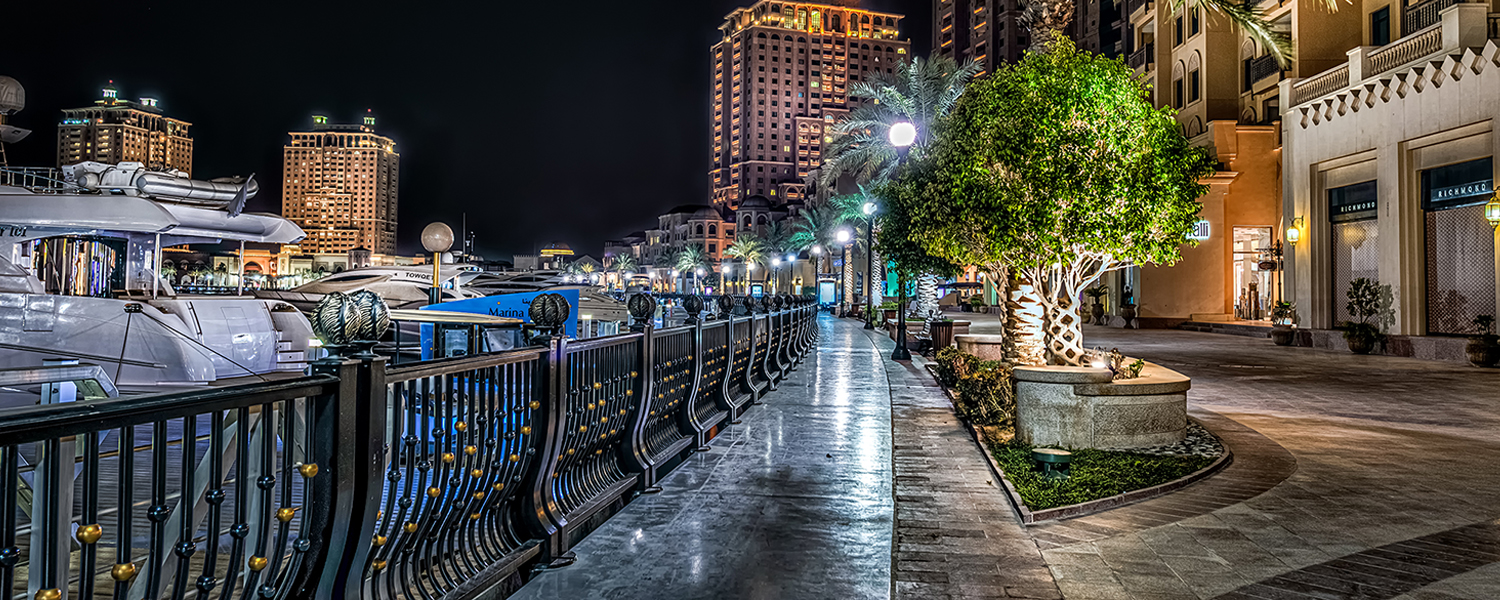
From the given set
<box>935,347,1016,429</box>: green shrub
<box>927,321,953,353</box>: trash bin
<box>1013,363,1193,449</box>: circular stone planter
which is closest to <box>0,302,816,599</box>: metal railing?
<box>1013,363,1193,449</box>: circular stone planter

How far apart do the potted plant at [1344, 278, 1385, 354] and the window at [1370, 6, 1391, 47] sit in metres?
9.23

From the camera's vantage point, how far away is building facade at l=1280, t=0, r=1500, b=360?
19844mm

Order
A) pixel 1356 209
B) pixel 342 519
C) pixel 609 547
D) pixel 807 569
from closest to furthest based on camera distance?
pixel 342 519 → pixel 807 569 → pixel 609 547 → pixel 1356 209

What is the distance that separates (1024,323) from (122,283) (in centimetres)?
1289

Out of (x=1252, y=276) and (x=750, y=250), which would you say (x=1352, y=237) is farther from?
(x=750, y=250)

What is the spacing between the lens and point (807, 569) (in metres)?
4.67

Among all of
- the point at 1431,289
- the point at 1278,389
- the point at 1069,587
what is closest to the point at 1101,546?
the point at 1069,587

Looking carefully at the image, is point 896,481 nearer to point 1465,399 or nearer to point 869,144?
point 1465,399

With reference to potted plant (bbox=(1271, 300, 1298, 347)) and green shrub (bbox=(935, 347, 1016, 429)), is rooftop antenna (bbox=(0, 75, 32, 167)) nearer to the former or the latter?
green shrub (bbox=(935, 347, 1016, 429))

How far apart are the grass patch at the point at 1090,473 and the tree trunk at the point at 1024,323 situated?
4.05 metres

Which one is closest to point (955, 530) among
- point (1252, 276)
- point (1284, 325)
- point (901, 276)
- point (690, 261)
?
point (901, 276)

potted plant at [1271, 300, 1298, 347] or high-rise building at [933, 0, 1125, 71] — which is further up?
high-rise building at [933, 0, 1125, 71]

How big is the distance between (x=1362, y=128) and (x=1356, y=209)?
2454 millimetres

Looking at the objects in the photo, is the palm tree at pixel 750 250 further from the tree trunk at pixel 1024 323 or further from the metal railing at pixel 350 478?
the metal railing at pixel 350 478
